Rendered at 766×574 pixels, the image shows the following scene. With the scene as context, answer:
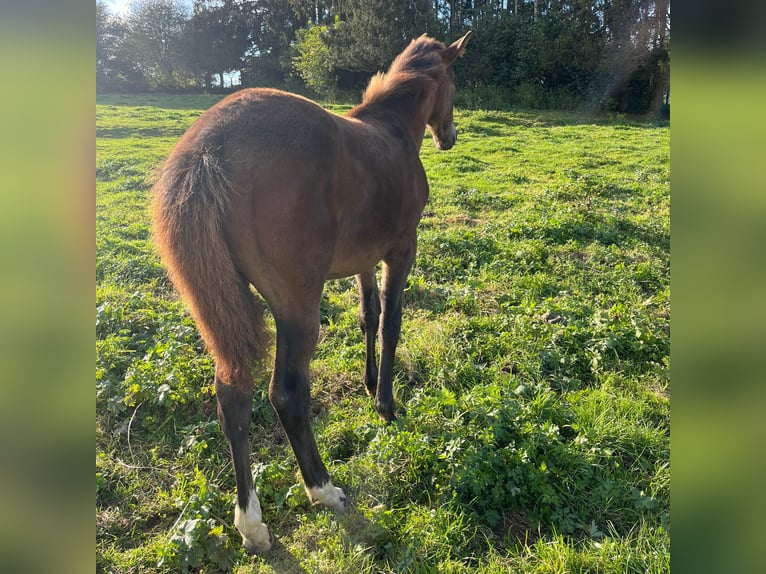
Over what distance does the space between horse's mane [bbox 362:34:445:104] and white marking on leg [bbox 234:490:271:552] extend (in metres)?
3.09

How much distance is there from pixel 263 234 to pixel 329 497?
4.80 feet

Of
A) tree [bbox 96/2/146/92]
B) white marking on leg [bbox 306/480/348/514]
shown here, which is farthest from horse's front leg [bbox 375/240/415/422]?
tree [bbox 96/2/146/92]

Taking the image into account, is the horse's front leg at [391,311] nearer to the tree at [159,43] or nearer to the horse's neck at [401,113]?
the horse's neck at [401,113]

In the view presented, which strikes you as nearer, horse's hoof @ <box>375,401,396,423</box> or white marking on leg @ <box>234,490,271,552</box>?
white marking on leg @ <box>234,490,271,552</box>

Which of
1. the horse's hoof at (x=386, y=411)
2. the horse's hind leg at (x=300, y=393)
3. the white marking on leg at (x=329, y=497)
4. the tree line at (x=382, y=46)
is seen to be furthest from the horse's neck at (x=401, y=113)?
the tree line at (x=382, y=46)

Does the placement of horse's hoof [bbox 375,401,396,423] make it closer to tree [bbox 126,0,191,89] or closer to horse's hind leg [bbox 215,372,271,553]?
horse's hind leg [bbox 215,372,271,553]

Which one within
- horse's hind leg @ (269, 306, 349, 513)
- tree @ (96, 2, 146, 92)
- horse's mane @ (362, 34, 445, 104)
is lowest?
horse's hind leg @ (269, 306, 349, 513)

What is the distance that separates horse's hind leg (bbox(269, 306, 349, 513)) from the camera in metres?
2.37

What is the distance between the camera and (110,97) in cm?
2478

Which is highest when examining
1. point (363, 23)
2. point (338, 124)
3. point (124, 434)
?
point (363, 23)

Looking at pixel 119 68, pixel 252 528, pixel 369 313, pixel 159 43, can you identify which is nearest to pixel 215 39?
pixel 159 43
